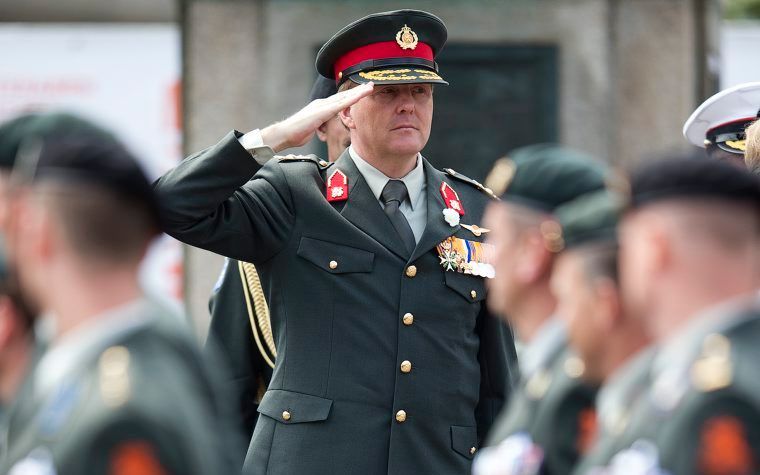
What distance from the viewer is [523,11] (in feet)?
27.8

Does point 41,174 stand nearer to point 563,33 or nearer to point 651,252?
point 651,252

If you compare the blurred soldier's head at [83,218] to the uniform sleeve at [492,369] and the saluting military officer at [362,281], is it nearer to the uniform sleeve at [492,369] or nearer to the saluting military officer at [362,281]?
the saluting military officer at [362,281]

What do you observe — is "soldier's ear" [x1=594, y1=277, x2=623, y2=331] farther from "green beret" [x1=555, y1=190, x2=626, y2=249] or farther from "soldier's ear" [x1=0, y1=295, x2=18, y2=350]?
"soldier's ear" [x1=0, y1=295, x2=18, y2=350]

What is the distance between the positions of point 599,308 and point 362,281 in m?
1.86

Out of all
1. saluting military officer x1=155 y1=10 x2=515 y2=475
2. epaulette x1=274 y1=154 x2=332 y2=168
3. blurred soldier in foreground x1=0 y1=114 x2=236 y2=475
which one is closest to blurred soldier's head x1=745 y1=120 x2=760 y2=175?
saluting military officer x1=155 y1=10 x2=515 y2=475

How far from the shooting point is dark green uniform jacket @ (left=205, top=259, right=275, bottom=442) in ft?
18.5

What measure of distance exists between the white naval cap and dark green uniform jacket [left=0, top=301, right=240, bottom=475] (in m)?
3.47

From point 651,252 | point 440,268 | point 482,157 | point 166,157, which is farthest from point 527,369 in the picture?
point 166,157

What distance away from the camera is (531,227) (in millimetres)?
3451

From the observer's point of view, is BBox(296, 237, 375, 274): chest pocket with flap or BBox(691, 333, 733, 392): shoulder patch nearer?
BBox(691, 333, 733, 392): shoulder patch

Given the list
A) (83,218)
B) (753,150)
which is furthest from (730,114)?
(83,218)

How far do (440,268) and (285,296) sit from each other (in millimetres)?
513

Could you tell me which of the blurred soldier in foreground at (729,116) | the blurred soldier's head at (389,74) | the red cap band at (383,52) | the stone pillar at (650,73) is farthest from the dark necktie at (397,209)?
the stone pillar at (650,73)

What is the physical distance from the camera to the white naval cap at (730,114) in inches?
239
